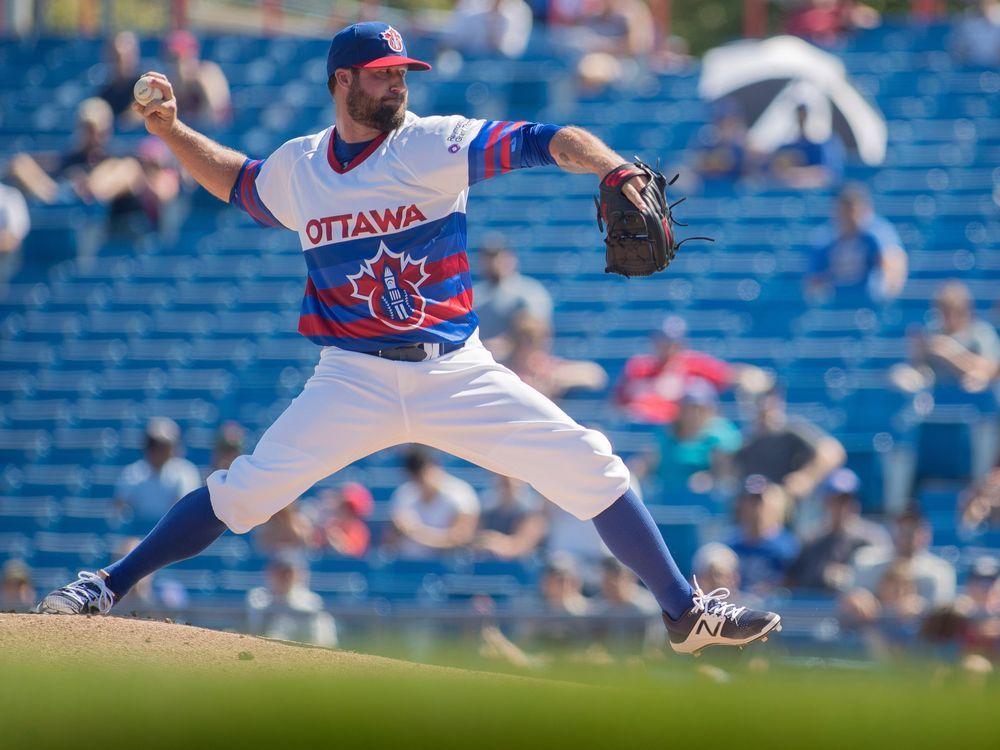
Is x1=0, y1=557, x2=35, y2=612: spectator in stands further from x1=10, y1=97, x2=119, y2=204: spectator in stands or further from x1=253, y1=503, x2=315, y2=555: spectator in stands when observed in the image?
x1=10, y1=97, x2=119, y2=204: spectator in stands

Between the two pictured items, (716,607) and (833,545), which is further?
(833,545)

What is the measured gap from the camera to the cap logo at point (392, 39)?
5.10m

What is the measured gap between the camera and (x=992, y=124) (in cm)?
1301

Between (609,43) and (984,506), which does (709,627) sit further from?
(609,43)

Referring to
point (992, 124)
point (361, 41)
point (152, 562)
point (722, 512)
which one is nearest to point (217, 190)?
point (361, 41)

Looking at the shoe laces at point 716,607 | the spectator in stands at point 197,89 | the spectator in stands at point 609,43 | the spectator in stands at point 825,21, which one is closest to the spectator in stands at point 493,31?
the spectator in stands at point 609,43

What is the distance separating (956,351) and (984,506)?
130cm

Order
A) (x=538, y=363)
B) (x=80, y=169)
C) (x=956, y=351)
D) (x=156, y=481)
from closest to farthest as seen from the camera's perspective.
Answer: (x=956, y=351) → (x=156, y=481) → (x=538, y=363) → (x=80, y=169)

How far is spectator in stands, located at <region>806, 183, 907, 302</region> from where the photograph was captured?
10.9 metres

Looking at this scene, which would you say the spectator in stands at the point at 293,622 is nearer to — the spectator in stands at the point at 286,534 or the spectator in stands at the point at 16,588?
the spectator in stands at the point at 286,534

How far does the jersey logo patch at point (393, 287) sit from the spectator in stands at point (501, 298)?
5699mm

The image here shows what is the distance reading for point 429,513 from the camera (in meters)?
9.77

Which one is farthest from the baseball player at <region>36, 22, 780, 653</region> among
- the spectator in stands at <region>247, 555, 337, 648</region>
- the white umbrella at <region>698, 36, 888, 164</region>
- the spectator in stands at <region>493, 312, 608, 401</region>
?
the white umbrella at <region>698, 36, 888, 164</region>

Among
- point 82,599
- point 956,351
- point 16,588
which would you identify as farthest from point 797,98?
point 82,599
